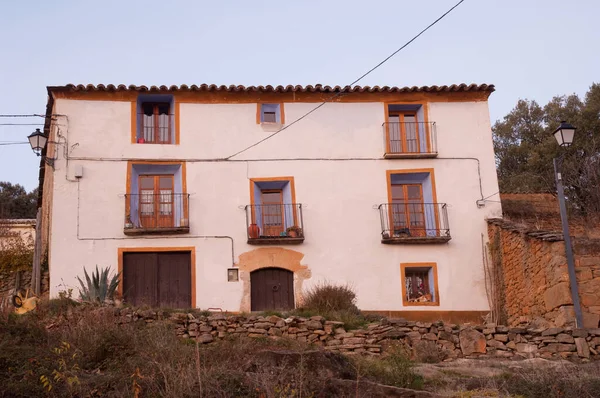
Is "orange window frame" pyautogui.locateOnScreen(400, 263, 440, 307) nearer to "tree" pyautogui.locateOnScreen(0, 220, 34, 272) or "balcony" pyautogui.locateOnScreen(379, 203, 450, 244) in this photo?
"balcony" pyautogui.locateOnScreen(379, 203, 450, 244)

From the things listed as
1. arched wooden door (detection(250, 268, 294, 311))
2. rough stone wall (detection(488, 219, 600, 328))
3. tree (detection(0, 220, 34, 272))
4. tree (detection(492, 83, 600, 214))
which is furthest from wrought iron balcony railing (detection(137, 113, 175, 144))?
tree (detection(492, 83, 600, 214))

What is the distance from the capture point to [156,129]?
795 inches

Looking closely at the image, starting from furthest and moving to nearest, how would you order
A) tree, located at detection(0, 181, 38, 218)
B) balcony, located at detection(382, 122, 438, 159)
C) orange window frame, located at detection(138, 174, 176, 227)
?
tree, located at detection(0, 181, 38, 218), balcony, located at detection(382, 122, 438, 159), orange window frame, located at detection(138, 174, 176, 227)

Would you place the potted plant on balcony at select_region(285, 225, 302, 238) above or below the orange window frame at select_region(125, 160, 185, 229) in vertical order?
below

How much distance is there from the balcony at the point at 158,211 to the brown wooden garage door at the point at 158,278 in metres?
0.61

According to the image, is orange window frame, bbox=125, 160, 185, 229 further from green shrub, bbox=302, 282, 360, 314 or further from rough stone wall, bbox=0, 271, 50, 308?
green shrub, bbox=302, 282, 360, 314

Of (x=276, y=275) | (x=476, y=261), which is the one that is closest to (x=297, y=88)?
(x=276, y=275)

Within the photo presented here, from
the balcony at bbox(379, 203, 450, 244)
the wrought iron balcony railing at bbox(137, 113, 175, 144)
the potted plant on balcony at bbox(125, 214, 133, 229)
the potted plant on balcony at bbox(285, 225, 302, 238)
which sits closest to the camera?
the potted plant on balcony at bbox(125, 214, 133, 229)

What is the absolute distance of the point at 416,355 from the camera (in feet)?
46.3

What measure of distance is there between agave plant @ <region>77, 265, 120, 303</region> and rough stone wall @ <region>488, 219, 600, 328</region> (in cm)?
905

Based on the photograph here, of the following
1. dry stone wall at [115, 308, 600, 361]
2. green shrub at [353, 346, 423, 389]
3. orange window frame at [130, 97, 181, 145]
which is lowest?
green shrub at [353, 346, 423, 389]

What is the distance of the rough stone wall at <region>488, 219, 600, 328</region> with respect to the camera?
15.3 meters

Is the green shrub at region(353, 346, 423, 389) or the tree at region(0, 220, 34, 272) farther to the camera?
the tree at region(0, 220, 34, 272)

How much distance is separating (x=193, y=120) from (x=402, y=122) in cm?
545
